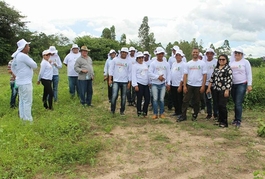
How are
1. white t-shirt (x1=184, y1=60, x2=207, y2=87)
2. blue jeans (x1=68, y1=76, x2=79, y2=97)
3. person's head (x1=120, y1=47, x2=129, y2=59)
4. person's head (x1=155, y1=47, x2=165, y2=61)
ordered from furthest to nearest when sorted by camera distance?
blue jeans (x1=68, y1=76, x2=79, y2=97) < person's head (x1=120, y1=47, x2=129, y2=59) < person's head (x1=155, y1=47, x2=165, y2=61) < white t-shirt (x1=184, y1=60, x2=207, y2=87)

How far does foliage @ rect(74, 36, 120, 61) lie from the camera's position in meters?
30.9

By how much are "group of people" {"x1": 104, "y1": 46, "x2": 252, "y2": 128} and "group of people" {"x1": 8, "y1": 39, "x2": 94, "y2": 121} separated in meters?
1.10

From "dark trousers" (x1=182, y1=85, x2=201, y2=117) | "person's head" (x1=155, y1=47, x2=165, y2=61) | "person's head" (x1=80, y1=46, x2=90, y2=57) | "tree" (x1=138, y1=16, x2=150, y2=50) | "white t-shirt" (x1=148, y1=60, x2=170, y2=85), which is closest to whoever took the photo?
"dark trousers" (x1=182, y1=85, x2=201, y2=117)

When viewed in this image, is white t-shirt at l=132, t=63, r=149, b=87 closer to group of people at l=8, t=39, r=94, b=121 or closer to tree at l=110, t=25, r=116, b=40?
group of people at l=8, t=39, r=94, b=121

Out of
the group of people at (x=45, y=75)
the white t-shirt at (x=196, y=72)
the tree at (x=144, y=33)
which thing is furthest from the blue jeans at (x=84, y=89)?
the tree at (x=144, y=33)

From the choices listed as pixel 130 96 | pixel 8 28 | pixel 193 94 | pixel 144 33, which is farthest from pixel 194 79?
pixel 144 33

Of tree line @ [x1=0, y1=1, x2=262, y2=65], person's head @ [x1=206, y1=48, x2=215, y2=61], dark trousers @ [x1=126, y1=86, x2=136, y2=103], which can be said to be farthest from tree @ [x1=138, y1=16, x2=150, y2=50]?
person's head @ [x1=206, y1=48, x2=215, y2=61]

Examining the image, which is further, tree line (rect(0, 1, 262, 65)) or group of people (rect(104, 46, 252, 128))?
tree line (rect(0, 1, 262, 65))

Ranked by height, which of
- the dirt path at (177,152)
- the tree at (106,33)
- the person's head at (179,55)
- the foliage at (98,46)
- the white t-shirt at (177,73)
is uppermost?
the tree at (106,33)

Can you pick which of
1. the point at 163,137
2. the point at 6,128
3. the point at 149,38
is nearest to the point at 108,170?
the point at 163,137

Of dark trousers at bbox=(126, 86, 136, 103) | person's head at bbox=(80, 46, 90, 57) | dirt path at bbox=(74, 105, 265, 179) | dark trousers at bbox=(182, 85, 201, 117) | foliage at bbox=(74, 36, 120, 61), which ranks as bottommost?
dirt path at bbox=(74, 105, 265, 179)

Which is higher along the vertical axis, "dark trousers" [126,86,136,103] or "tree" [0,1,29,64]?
"tree" [0,1,29,64]

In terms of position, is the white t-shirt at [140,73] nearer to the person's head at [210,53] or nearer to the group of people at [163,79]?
→ the group of people at [163,79]

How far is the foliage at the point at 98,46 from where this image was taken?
3094 centimetres
